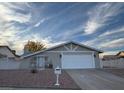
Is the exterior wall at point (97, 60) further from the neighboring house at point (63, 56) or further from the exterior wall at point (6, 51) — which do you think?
the exterior wall at point (6, 51)

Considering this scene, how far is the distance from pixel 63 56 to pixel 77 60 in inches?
59.7

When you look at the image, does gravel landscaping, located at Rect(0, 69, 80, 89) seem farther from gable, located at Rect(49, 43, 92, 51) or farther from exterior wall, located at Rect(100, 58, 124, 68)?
exterior wall, located at Rect(100, 58, 124, 68)

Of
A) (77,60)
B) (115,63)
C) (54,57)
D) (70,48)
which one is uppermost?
(70,48)

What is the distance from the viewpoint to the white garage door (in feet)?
69.1

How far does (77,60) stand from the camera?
2122 centimetres

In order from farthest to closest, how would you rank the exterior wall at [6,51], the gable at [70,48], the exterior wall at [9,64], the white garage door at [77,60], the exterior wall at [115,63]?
1. the exterior wall at [6,51]
2. the exterior wall at [115,63]
3. the exterior wall at [9,64]
4. the gable at [70,48]
5. the white garage door at [77,60]

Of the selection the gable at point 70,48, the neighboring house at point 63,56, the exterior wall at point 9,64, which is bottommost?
the exterior wall at point 9,64

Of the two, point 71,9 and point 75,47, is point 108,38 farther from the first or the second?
point 71,9

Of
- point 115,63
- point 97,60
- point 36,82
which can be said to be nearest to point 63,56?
point 97,60

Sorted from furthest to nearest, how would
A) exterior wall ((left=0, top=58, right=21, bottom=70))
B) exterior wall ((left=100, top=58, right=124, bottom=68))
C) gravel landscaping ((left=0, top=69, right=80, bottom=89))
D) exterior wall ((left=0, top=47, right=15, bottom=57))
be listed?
exterior wall ((left=0, top=47, right=15, bottom=57)), exterior wall ((left=100, top=58, right=124, bottom=68)), exterior wall ((left=0, top=58, right=21, bottom=70)), gravel landscaping ((left=0, top=69, right=80, bottom=89))

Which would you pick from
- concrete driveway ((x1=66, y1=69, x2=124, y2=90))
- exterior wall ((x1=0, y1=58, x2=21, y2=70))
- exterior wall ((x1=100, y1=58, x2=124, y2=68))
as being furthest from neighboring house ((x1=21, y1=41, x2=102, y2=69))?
concrete driveway ((x1=66, y1=69, x2=124, y2=90))

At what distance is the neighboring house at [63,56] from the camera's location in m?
21.6

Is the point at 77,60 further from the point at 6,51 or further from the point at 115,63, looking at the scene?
the point at 6,51

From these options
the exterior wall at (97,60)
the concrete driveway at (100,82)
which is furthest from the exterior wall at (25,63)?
the concrete driveway at (100,82)
